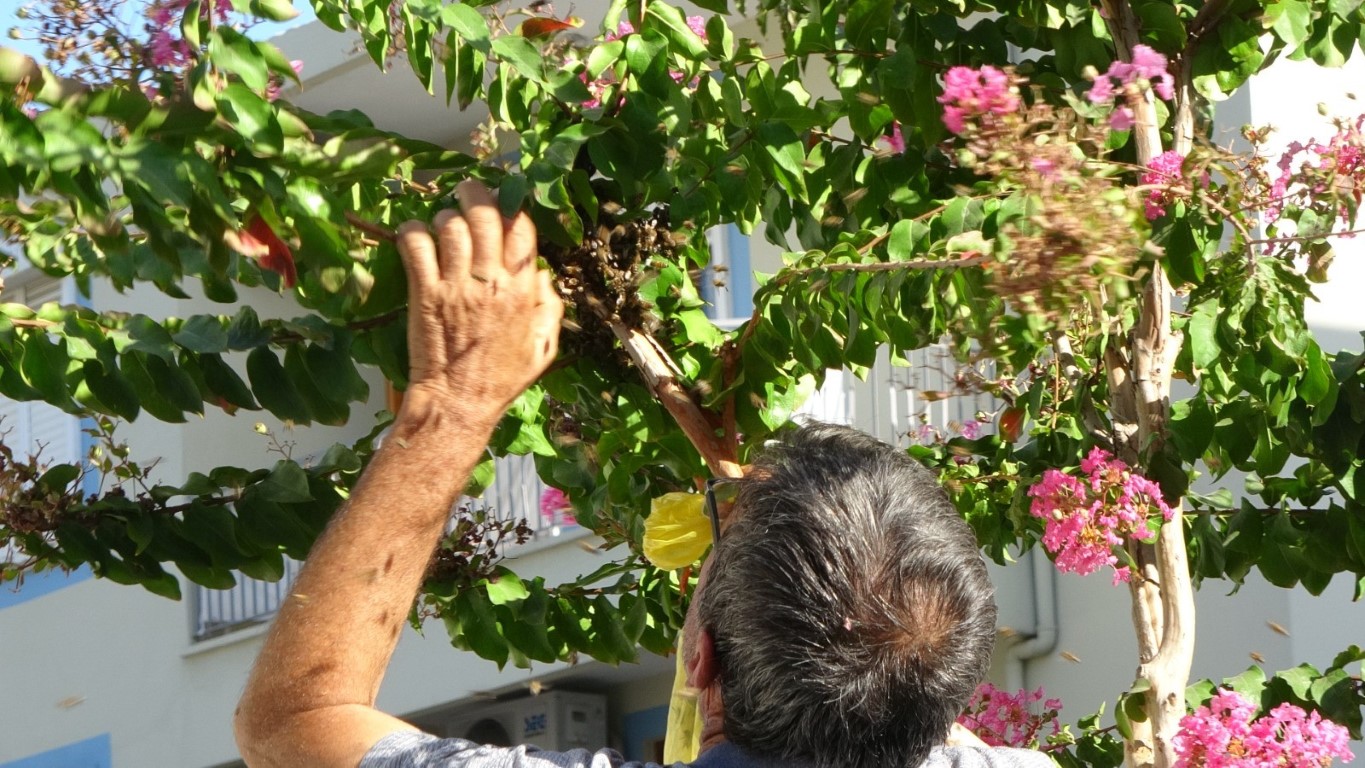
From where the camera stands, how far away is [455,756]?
163cm

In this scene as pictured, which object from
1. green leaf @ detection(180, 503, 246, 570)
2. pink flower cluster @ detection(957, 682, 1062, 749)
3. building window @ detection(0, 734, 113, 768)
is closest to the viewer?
green leaf @ detection(180, 503, 246, 570)

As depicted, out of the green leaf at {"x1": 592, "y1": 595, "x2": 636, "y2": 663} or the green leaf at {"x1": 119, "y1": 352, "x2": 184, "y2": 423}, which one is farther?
the green leaf at {"x1": 592, "y1": 595, "x2": 636, "y2": 663}

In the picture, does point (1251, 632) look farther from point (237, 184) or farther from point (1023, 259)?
point (237, 184)

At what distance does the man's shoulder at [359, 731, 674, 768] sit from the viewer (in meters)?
1.61

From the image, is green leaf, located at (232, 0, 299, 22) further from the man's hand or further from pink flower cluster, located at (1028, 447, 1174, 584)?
pink flower cluster, located at (1028, 447, 1174, 584)

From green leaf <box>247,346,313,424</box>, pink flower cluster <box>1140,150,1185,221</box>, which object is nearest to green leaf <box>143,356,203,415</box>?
green leaf <box>247,346,313,424</box>

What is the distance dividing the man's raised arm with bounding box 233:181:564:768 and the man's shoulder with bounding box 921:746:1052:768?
59 cm

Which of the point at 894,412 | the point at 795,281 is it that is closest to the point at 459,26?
the point at 795,281

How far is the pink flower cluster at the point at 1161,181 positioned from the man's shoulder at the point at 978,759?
1321mm

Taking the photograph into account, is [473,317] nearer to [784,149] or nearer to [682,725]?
[682,725]

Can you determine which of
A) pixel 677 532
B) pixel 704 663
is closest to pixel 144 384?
pixel 677 532

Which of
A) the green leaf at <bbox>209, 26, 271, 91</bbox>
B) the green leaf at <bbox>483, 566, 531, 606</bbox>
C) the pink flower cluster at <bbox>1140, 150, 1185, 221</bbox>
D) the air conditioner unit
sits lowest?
the air conditioner unit

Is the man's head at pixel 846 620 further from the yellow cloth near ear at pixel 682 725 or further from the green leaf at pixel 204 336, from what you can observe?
the green leaf at pixel 204 336

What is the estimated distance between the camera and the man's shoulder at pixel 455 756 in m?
1.61
